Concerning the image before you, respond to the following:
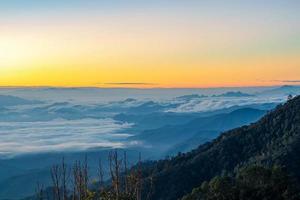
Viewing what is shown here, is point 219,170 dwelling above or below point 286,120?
below

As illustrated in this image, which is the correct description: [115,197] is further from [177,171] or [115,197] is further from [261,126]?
[261,126]

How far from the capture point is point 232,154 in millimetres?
117375

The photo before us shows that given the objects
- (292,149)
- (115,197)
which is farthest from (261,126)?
(115,197)

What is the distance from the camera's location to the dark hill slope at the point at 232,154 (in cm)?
10644

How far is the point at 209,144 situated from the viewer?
464 ft

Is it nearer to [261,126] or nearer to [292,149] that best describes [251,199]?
[292,149]

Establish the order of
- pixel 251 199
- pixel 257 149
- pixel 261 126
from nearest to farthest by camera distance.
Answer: pixel 251 199 → pixel 257 149 → pixel 261 126

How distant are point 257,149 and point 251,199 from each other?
67.5 metres

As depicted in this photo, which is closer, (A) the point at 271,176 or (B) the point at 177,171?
(A) the point at 271,176

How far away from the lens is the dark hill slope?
106 metres

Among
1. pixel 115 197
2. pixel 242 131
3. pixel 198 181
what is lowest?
pixel 198 181

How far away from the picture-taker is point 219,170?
110688mm

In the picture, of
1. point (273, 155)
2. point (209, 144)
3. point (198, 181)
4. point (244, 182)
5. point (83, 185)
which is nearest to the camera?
point (83, 185)

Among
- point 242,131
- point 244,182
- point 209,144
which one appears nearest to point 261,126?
point 242,131
